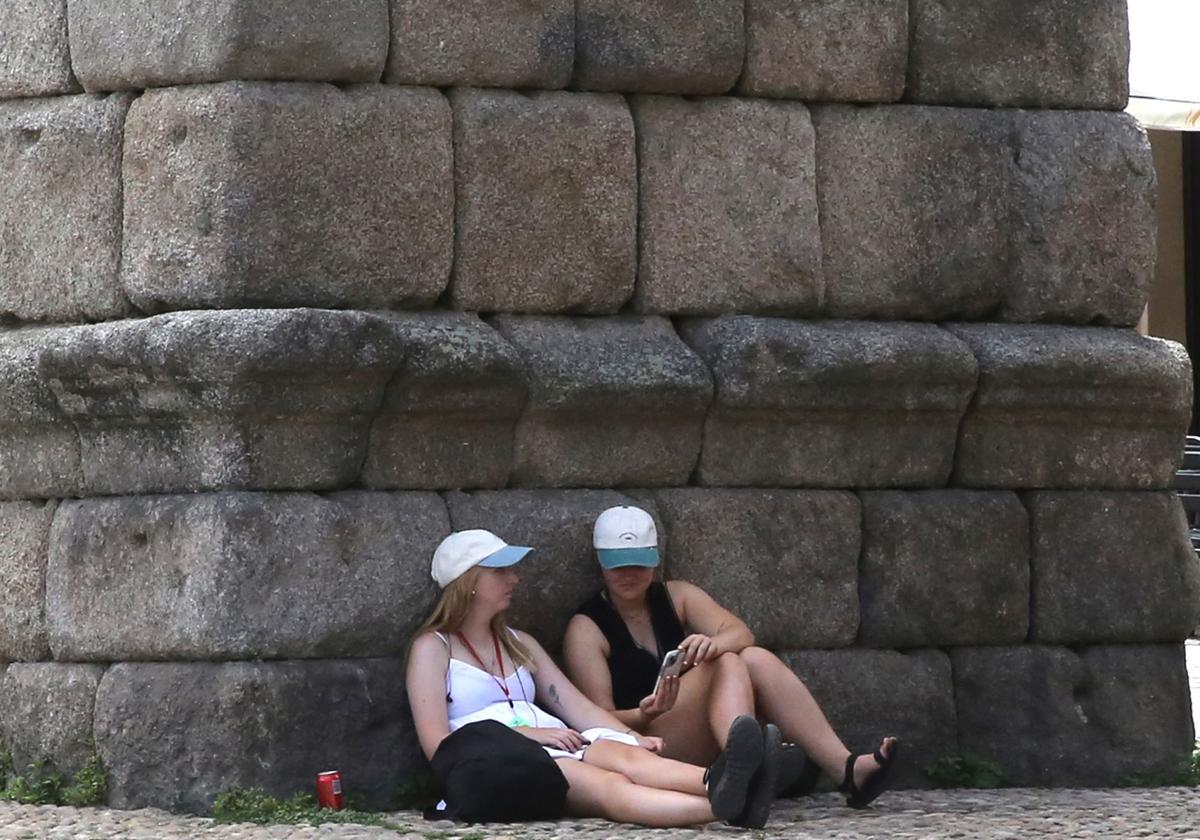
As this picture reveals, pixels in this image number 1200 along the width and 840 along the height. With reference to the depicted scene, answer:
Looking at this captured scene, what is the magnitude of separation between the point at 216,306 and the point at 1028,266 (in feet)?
9.70

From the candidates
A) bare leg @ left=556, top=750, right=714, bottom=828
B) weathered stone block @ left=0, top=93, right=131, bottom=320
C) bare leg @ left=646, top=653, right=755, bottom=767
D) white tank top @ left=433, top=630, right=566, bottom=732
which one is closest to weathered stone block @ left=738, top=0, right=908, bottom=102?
bare leg @ left=646, top=653, right=755, bottom=767

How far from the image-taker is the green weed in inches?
353

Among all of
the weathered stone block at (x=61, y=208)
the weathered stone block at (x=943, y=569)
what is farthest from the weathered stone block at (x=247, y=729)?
the weathered stone block at (x=943, y=569)

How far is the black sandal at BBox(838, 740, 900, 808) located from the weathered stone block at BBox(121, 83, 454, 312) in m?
1.98

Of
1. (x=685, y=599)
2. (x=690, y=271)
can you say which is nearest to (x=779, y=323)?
(x=690, y=271)

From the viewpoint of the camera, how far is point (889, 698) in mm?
8898

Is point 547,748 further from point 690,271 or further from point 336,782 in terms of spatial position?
point 690,271

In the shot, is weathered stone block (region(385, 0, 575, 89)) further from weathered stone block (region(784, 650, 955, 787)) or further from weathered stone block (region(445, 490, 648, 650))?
weathered stone block (region(784, 650, 955, 787))

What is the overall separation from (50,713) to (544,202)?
7.35 ft

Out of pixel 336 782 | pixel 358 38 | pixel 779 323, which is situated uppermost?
pixel 358 38

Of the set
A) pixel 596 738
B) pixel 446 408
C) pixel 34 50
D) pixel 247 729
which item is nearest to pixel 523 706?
pixel 596 738

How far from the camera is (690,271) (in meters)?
8.68

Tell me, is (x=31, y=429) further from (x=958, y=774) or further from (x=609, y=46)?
(x=958, y=774)

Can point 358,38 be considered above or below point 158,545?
above
